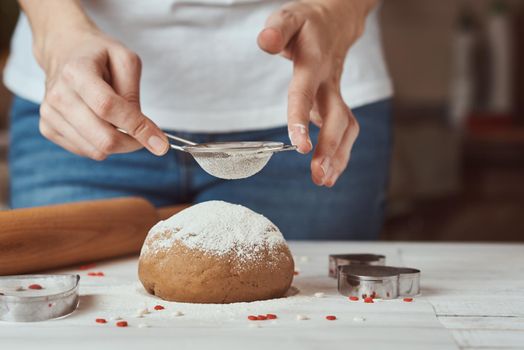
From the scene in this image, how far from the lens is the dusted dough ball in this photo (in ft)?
3.10

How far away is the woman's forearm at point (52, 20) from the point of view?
1158mm

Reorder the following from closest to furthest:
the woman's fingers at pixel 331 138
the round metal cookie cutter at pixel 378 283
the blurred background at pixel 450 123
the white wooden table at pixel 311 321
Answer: the white wooden table at pixel 311 321, the round metal cookie cutter at pixel 378 283, the woman's fingers at pixel 331 138, the blurred background at pixel 450 123

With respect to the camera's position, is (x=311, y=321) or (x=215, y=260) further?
(x=215, y=260)

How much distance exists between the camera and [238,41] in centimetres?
141

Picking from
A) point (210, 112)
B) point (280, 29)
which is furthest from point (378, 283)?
point (210, 112)

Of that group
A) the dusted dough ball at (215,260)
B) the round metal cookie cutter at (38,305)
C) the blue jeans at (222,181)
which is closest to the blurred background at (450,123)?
the blue jeans at (222,181)

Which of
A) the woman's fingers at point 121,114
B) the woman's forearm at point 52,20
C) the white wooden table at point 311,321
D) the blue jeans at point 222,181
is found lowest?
the white wooden table at point 311,321

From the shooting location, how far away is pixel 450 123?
4.38 meters

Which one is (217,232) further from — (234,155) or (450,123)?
(450,123)

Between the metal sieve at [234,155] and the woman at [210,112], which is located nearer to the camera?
the metal sieve at [234,155]

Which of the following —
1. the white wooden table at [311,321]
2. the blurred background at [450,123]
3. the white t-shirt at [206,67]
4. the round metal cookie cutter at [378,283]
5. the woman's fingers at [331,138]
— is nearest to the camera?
the white wooden table at [311,321]

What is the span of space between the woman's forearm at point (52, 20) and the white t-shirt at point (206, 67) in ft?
0.55

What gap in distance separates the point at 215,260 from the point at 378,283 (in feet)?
0.65

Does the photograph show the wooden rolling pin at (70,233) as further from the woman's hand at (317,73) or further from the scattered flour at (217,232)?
the woman's hand at (317,73)
